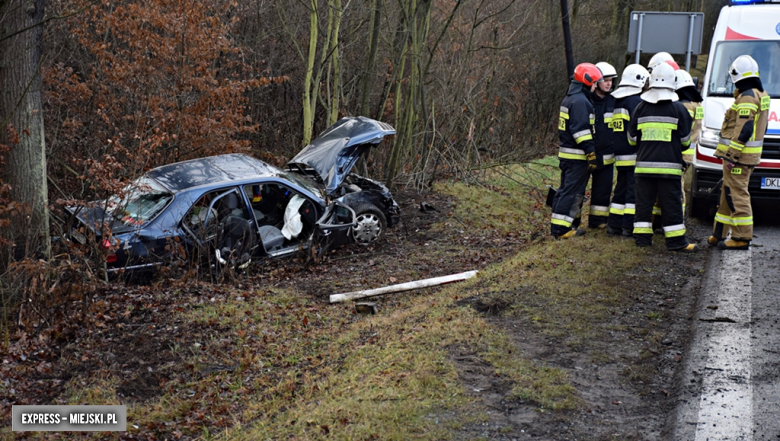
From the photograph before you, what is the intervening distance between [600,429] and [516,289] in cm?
259

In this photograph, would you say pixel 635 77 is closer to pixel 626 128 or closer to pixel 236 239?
pixel 626 128

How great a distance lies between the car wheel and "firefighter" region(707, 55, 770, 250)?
4232 millimetres

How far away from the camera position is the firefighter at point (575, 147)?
8.07 meters

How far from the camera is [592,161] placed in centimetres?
823

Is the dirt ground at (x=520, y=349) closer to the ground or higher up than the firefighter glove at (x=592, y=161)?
closer to the ground

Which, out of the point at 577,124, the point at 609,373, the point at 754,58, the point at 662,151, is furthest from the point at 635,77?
the point at 609,373

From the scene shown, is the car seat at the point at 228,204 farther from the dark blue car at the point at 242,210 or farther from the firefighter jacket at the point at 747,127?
the firefighter jacket at the point at 747,127

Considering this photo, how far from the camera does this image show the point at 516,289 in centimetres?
645

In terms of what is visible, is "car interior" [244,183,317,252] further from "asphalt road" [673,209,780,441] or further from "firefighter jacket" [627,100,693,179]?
"asphalt road" [673,209,780,441]

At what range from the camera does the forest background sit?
266 inches

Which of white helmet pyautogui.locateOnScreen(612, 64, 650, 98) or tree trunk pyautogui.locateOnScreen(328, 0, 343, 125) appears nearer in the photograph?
white helmet pyautogui.locateOnScreen(612, 64, 650, 98)

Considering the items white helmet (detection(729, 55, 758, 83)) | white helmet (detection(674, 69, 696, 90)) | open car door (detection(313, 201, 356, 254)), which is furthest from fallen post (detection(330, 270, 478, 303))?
white helmet (detection(729, 55, 758, 83))

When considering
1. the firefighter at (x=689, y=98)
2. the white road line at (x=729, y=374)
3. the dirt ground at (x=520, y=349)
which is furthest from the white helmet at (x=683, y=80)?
the white road line at (x=729, y=374)

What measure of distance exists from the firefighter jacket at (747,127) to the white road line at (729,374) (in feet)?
5.68
